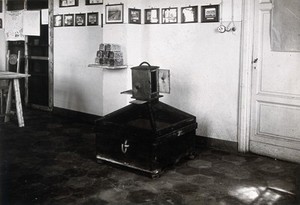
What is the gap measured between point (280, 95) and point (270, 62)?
0.41 meters

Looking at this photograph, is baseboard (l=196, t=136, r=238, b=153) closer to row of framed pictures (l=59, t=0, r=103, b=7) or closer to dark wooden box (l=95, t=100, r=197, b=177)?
dark wooden box (l=95, t=100, r=197, b=177)

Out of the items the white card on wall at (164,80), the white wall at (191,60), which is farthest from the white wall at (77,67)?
the white card on wall at (164,80)

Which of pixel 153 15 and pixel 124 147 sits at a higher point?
pixel 153 15

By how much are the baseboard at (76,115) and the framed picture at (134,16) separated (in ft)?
5.71

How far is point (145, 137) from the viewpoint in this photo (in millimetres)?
3904

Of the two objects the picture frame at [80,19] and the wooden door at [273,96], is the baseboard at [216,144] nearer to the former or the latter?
the wooden door at [273,96]

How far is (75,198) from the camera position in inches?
135

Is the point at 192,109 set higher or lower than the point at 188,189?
higher

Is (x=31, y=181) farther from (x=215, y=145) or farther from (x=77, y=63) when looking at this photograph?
(x=77, y=63)

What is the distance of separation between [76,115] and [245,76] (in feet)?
10.6

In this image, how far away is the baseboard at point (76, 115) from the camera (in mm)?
6382

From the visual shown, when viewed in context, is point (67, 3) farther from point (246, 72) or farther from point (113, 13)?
point (246, 72)

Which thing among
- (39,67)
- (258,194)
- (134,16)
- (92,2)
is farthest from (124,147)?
(39,67)

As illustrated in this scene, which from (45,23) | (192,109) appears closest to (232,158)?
(192,109)
